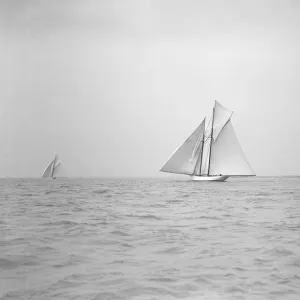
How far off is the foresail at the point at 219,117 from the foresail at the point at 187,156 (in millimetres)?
2356

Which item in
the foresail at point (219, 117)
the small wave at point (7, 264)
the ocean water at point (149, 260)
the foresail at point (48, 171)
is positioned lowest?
the small wave at point (7, 264)

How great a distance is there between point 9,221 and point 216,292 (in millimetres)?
9828

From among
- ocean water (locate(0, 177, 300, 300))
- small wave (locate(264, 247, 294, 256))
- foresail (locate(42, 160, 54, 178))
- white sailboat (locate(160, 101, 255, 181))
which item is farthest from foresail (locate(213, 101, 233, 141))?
foresail (locate(42, 160, 54, 178))

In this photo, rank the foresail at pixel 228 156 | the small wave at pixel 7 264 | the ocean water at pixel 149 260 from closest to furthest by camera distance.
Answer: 1. the ocean water at pixel 149 260
2. the small wave at pixel 7 264
3. the foresail at pixel 228 156

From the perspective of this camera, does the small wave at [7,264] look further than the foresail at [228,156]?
No

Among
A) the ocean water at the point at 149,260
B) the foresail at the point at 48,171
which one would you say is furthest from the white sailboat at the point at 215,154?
the foresail at the point at 48,171

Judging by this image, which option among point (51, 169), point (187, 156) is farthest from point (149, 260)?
point (51, 169)

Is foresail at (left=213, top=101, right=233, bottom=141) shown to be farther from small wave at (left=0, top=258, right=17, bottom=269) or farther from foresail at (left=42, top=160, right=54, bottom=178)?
foresail at (left=42, top=160, right=54, bottom=178)

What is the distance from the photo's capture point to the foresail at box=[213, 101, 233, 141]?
202 feet

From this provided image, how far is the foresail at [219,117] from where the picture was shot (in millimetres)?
61438

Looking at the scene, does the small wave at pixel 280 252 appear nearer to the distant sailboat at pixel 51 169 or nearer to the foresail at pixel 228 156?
the foresail at pixel 228 156

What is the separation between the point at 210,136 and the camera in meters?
63.6

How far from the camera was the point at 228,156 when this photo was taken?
58.8 metres

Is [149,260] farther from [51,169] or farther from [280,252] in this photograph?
[51,169]
